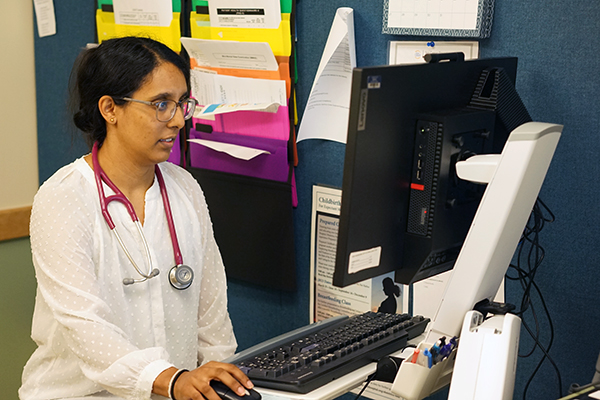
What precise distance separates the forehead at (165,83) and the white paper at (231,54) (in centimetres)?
43

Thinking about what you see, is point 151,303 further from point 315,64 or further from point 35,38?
point 35,38

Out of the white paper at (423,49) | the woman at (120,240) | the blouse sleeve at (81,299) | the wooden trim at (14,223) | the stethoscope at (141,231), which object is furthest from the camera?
the wooden trim at (14,223)

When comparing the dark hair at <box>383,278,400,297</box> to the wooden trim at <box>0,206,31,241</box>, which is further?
the wooden trim at <box>0,206,31,241</box>

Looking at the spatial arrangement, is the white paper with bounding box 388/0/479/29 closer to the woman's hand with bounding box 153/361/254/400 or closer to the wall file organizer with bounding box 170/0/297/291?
the wall file organizer with bounding box 170/0/297/291

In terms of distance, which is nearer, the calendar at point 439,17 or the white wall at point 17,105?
the calendar at point 439,17

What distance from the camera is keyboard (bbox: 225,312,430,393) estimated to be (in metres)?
1.04

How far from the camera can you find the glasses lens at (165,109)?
4.88 feet

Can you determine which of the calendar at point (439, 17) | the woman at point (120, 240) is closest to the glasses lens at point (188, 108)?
the woman at point (120, 240)

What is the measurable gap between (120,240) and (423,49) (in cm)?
86

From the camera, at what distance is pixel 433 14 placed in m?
1.59

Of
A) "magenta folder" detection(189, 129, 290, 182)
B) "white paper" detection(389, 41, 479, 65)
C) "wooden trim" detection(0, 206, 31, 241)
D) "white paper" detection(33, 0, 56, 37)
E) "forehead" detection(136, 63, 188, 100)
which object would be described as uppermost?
"white paper" detection(33, 0, 56, 37)

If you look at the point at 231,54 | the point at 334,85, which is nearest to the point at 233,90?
the point at 231,54

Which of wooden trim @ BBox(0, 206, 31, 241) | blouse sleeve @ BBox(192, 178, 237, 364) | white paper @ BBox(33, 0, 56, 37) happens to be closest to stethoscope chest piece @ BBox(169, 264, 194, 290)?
blouse sleeve @ BBox(192, 178, 237, 364)

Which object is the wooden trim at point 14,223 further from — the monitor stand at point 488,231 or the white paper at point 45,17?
the monitor stand at point 488,231
